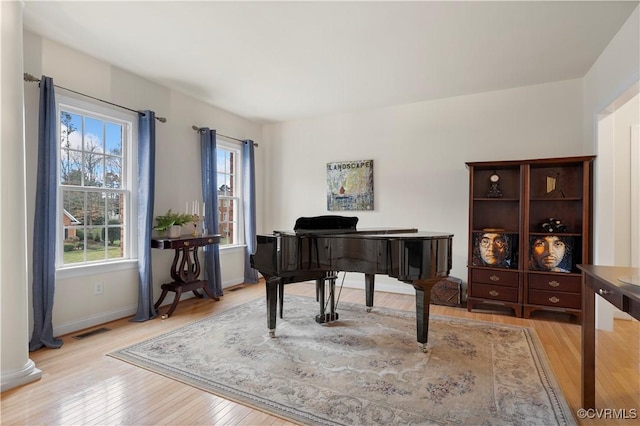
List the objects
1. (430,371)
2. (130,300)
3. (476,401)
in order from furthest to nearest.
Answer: (130,300) → (430,371) → (476,401)

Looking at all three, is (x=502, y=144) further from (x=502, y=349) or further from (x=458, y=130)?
(x=502, y=349)

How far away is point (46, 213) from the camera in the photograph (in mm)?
2881

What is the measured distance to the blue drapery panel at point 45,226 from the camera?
283 centimetres

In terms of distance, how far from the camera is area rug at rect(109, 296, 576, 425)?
1.95 metres

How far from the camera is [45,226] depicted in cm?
288

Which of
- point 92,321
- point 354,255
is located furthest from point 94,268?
point 354,255

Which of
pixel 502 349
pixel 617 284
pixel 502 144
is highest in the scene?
pixel 502 144

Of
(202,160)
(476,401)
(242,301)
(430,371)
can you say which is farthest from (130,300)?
(476,401)

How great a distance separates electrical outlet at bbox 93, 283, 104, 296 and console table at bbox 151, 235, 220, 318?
1.94 ft

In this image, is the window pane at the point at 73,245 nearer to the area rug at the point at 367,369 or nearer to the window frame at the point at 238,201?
the area rug at the point at 367,369

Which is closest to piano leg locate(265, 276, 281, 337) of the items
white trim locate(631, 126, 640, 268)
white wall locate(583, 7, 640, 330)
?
white wall locate(583, 7, 640, 330)

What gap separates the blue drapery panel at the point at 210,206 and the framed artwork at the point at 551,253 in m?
3.91

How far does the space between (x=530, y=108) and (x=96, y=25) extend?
184 inches

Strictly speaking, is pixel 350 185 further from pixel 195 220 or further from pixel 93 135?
pixel 93 135
